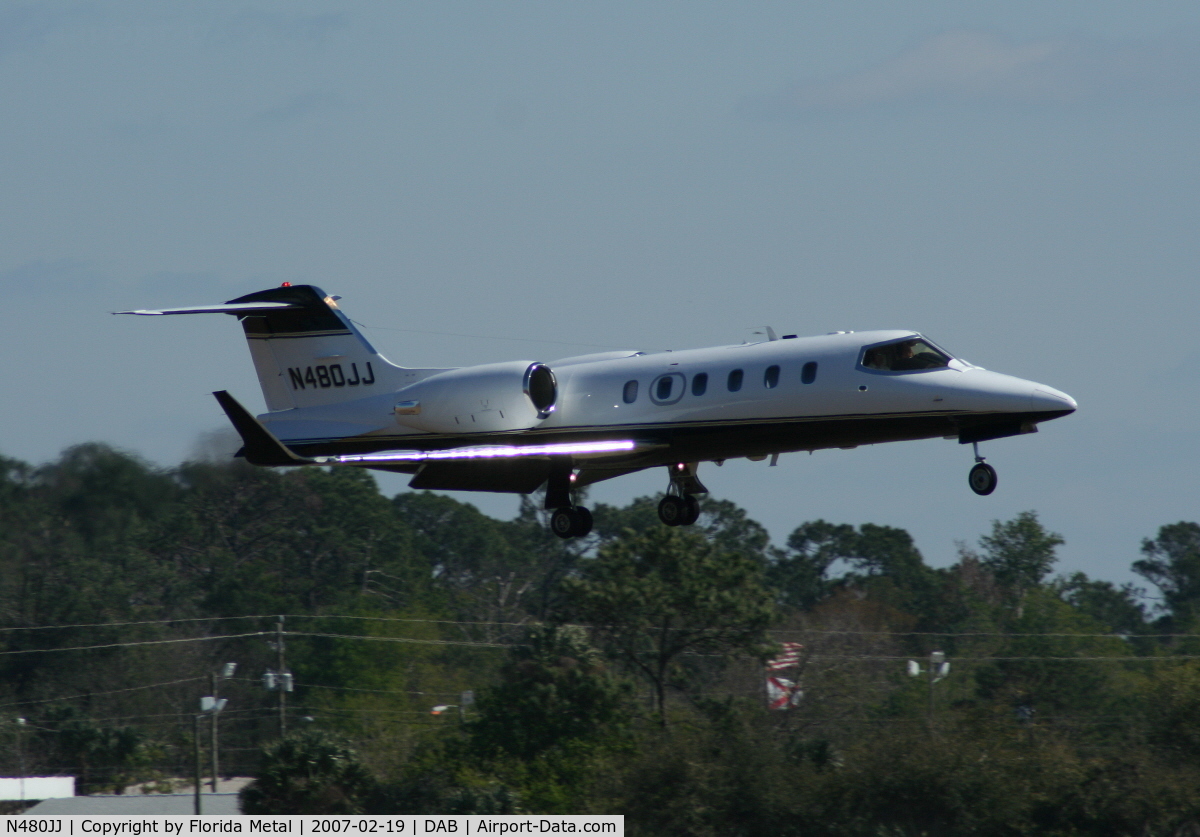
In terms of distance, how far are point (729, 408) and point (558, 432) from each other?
332 centimetres

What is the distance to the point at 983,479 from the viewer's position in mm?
28938

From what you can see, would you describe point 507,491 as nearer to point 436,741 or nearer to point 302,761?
point 302,761

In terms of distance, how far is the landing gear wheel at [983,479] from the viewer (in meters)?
28.9

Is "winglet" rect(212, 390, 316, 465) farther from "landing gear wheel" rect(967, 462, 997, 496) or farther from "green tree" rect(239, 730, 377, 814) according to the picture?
"green tree" rect(239, 730, 377, 814)

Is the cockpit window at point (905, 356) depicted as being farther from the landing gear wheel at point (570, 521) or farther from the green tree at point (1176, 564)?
the green tree at point (1176, 564)

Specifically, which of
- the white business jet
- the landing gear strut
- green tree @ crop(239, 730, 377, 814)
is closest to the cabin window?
the white business jet

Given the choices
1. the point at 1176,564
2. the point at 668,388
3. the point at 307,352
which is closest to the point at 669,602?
the point at 307,352

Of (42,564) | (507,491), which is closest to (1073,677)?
(42,564)

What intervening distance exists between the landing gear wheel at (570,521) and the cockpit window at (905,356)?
6415mm

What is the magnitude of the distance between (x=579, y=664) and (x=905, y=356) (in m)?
31.5

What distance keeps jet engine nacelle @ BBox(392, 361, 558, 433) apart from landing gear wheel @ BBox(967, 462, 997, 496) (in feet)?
24.0

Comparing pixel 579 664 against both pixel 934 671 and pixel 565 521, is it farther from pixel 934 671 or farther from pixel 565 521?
pixel 565 521

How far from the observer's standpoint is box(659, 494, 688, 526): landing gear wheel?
33188 millimetres

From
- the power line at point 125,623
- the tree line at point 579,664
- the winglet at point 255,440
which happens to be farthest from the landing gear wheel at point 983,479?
the power line at point 125,623
